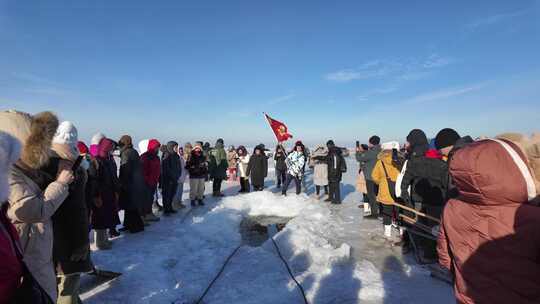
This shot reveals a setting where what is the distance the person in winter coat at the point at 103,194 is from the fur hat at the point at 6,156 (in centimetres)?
366

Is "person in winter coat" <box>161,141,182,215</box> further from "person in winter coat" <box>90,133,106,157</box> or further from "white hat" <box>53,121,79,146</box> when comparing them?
"white hat" <box>53,121,79,146</box>

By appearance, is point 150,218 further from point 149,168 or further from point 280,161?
point 280,161

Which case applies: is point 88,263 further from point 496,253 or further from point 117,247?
point 496,253

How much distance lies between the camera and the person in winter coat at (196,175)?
8633 millimetres

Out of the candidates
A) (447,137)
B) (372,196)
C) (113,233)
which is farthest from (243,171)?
(447,137)

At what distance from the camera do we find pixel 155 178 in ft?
22.2

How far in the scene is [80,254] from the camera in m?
2.70

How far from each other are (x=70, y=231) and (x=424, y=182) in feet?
15.1

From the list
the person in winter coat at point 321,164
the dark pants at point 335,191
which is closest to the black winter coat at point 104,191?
the dark pants at point 335,191

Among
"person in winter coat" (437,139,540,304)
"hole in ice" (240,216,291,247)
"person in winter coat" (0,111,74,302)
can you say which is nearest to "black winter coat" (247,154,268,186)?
"hole in ice" (240,216,291,247)

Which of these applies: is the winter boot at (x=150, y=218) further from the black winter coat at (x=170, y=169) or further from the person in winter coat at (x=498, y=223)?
the person in winter coat at (x=498, y=223)

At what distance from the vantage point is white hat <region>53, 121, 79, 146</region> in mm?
2661

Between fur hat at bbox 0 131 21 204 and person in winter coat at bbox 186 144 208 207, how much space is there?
24.0 feet

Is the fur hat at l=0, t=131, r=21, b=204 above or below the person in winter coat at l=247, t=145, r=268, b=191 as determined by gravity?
above
